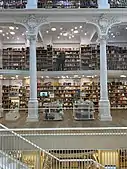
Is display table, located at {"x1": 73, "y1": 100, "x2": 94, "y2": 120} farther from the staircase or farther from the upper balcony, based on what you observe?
the staircase

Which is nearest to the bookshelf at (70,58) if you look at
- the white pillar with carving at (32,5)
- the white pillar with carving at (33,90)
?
the white pillar with carving at (33,90)

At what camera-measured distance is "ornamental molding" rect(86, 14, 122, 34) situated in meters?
13.8

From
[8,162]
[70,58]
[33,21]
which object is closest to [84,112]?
[33,21]

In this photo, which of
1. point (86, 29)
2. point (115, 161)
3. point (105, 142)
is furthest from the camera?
point (86, 29)

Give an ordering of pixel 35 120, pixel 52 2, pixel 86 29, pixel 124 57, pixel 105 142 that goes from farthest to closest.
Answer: pixel 124 57
pixel 86 29
pixel 52 2
pixel 35 120
pixel 105 142

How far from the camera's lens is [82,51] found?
19125mm

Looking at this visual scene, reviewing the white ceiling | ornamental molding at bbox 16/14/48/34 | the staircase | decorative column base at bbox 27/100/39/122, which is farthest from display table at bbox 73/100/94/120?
the staircase

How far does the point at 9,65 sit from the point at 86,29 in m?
5.42

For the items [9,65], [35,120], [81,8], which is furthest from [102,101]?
[9,65]

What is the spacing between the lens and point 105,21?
13.8 meters

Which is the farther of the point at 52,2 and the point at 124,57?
the point at 124,57

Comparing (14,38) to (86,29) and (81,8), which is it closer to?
(86,29)

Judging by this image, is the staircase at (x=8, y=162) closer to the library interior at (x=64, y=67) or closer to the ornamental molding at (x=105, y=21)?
the ornamental molding at (x=105, y=21)

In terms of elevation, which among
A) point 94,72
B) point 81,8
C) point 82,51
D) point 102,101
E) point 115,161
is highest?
point 81,8
